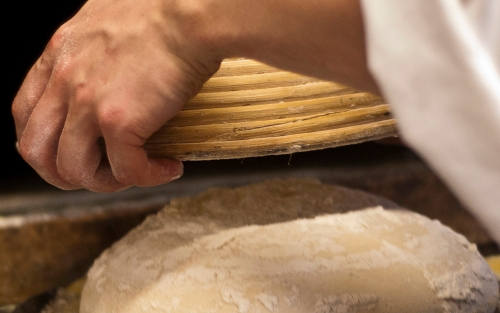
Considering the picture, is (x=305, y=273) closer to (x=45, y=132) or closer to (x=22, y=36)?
(x=45, y=132)

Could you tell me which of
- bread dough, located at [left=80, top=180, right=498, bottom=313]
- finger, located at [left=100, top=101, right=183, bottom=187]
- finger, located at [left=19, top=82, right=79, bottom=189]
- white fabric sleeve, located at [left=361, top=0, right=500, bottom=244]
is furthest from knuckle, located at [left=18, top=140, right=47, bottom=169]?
white fabric sleeve, located at [left=361, top=0, right=500, bottom=244]

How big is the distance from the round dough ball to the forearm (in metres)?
0.33

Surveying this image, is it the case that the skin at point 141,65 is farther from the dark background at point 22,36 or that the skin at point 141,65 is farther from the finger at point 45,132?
the dark background at point 22,36

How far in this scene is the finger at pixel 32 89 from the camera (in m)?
0.65

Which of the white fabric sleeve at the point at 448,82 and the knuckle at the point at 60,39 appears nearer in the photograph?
the white fabric sleeve at the point at 448,82

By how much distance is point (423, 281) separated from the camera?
72 cm

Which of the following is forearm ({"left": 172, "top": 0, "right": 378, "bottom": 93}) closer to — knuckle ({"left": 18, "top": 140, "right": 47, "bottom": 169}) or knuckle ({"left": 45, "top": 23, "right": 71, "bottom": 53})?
Answer: knuckle ({"left": 45, "top": 23, "right": 71, "bottom": 53})

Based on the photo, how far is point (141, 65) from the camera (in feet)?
1.73

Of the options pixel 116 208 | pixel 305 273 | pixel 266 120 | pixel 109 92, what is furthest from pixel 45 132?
pixel 116 208

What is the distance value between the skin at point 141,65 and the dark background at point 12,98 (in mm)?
605

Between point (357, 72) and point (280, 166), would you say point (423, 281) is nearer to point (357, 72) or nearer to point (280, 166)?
point (357, 72)

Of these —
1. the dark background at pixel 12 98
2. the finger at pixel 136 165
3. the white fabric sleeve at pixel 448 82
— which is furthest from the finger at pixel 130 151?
the dark background at pixel 12 98

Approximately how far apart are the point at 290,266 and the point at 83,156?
0.33 meters

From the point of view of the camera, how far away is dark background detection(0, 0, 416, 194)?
118 centimetres
